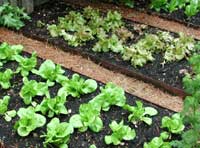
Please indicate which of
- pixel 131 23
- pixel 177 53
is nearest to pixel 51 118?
pixel 177 53

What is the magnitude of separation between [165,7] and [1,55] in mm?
2305

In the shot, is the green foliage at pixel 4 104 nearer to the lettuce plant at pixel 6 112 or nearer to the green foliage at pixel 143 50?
the lettuce plant at pixel 6 112

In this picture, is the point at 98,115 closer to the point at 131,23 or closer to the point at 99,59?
the point at 99,59

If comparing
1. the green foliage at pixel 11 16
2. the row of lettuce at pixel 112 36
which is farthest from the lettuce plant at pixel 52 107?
the green foliage at pixel 11 16

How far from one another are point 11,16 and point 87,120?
206 centimetres

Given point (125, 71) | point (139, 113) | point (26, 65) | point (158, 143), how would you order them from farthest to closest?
1. point (125, 71)
2. point (26, 65)
3. point (139, 113)
4. point (158, 143)

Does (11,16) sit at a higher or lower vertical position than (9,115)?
higher

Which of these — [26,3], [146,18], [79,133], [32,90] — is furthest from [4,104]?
[146,18]

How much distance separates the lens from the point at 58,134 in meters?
3.75

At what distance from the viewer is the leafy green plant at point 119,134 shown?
3.78 meters

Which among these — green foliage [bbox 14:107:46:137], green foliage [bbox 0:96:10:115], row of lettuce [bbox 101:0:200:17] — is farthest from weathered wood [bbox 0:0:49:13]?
A: green foliage [bbox 14:107:46:137]

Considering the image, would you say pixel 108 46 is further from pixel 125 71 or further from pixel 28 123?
pixel 28 123

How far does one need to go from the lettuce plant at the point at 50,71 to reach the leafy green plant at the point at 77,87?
141 mm

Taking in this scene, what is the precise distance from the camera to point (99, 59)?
492cm
